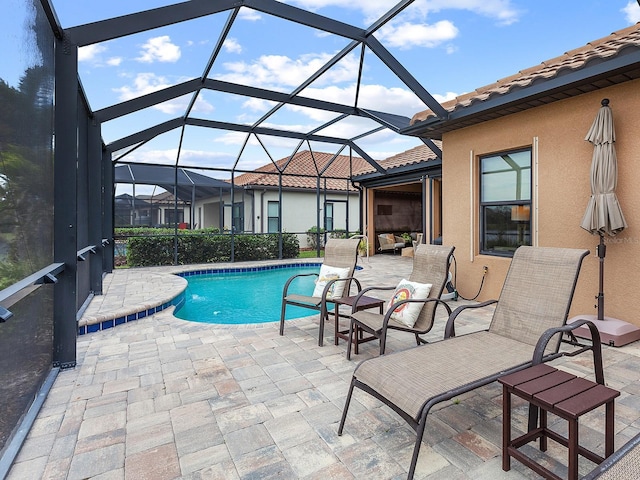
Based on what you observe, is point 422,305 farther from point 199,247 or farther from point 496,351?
point 199,247

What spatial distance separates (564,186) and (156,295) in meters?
6.38

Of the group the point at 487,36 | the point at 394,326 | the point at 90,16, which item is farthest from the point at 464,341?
the point at 487,36

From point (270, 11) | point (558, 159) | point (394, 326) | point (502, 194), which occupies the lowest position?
point (394, 326)

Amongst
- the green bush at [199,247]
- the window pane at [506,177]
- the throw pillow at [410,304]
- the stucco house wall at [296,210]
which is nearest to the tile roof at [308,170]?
the stucco house wall at [296,210]

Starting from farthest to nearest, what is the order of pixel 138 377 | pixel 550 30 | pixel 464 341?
pixel 550 30
pixel 138 377
pixel 464 341

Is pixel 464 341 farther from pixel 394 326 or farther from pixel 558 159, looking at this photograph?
pixel 558 159

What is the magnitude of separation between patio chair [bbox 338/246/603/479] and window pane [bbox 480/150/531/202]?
2.70 m

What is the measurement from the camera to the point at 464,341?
9.05 ft

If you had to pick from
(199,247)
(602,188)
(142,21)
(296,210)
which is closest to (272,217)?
(296,210)

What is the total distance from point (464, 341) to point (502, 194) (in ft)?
11.9

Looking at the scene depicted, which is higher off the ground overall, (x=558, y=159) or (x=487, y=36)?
(x=487, y=36)

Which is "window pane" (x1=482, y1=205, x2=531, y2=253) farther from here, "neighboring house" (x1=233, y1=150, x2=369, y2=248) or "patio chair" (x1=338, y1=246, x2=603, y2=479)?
"neighboring house" (x1=233, y1=150, x2=369, y2=248)

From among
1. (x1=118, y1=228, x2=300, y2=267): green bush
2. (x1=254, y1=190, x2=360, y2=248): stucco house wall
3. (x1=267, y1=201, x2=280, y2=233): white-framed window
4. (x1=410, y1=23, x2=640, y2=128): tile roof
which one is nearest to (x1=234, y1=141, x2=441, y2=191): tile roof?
(x1=254, y1=190, x2=360, y2=248): stucco house wall

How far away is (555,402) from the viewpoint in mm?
1634
